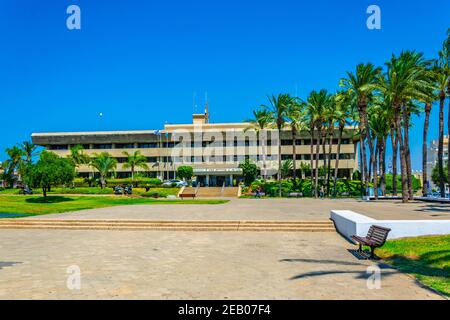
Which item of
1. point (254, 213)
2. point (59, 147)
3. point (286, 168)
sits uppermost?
point (59, 147)

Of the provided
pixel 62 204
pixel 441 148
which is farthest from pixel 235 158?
pixel 62 204

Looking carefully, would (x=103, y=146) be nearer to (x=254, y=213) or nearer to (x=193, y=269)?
(x=254, y=213)

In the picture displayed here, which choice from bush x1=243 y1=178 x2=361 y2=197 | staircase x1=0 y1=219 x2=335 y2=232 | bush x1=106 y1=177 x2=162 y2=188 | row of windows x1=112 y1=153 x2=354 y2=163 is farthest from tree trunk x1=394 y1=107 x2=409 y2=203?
bush x1=106 y1=177 x2=162 y2=188

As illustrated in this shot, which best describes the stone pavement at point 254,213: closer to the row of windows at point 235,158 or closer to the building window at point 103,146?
the row of windows at point 235,158

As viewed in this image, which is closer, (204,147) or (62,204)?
(62,204)

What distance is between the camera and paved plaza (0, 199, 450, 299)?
7750mm

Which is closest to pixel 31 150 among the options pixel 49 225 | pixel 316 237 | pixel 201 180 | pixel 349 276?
pixel 201 180

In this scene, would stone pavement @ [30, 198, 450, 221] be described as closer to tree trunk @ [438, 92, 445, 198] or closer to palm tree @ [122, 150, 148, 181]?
tree trunk @ [438, 92, 445, 198]

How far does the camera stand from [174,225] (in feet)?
61.1

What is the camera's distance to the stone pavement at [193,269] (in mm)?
7750

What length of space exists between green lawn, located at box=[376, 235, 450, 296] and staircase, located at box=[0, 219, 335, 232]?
500 centimetres

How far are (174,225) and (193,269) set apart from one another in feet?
28.9
